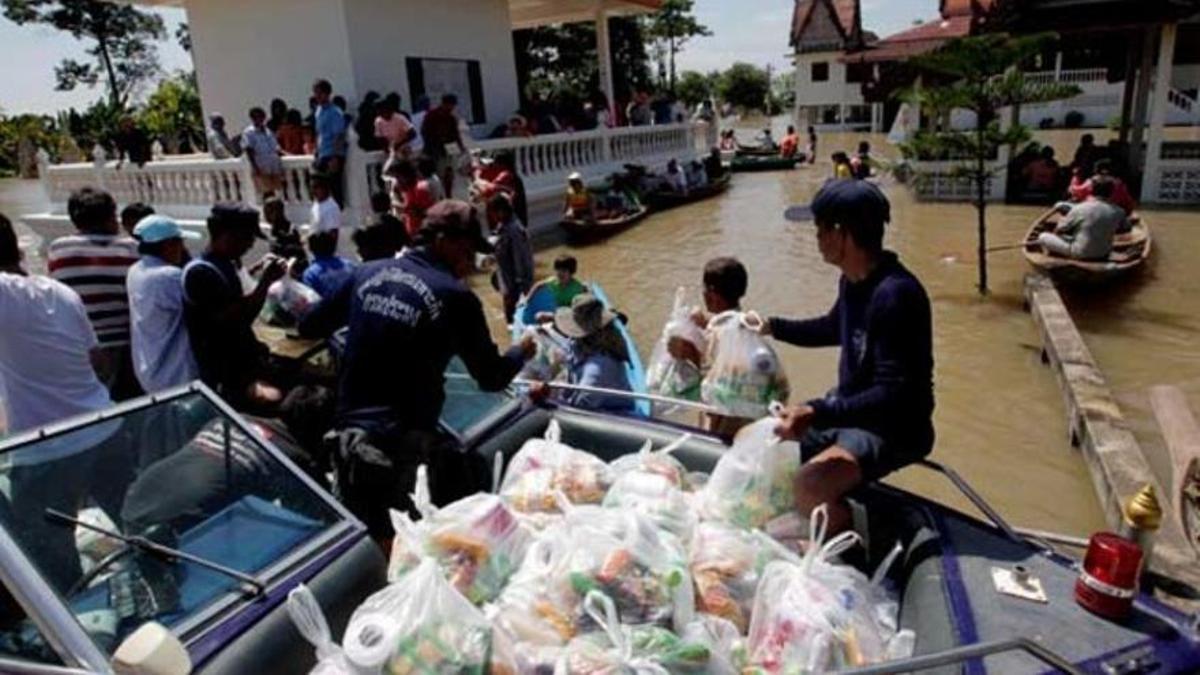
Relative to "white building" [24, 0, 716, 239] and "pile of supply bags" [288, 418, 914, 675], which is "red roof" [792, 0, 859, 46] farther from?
"pile of supply bags" [288, 418, 914, 675]

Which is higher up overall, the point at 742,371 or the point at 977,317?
the point at 742,371

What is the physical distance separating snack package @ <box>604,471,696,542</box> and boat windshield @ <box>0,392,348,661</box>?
87 centimetres

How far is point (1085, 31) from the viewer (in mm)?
14055

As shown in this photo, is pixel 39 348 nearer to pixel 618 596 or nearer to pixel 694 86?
pixel 618 596

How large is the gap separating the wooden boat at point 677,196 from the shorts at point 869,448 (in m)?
14.2

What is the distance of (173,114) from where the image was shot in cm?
2752

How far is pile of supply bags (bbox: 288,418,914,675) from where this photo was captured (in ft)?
5.82

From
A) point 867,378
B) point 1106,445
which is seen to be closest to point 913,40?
point 1106,445

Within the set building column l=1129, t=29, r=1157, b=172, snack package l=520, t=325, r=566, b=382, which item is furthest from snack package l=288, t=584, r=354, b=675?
building column l=1129, t=29, r=1157, b=172

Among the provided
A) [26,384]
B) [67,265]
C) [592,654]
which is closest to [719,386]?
[592,654]

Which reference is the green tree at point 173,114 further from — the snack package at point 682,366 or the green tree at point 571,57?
the snack package at point 682,366

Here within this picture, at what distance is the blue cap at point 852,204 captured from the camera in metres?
2.58

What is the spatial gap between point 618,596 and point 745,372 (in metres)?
1.61

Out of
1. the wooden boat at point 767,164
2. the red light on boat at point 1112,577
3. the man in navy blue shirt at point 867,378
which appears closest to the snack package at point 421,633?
the man in navy blue shirt at point 867,378
